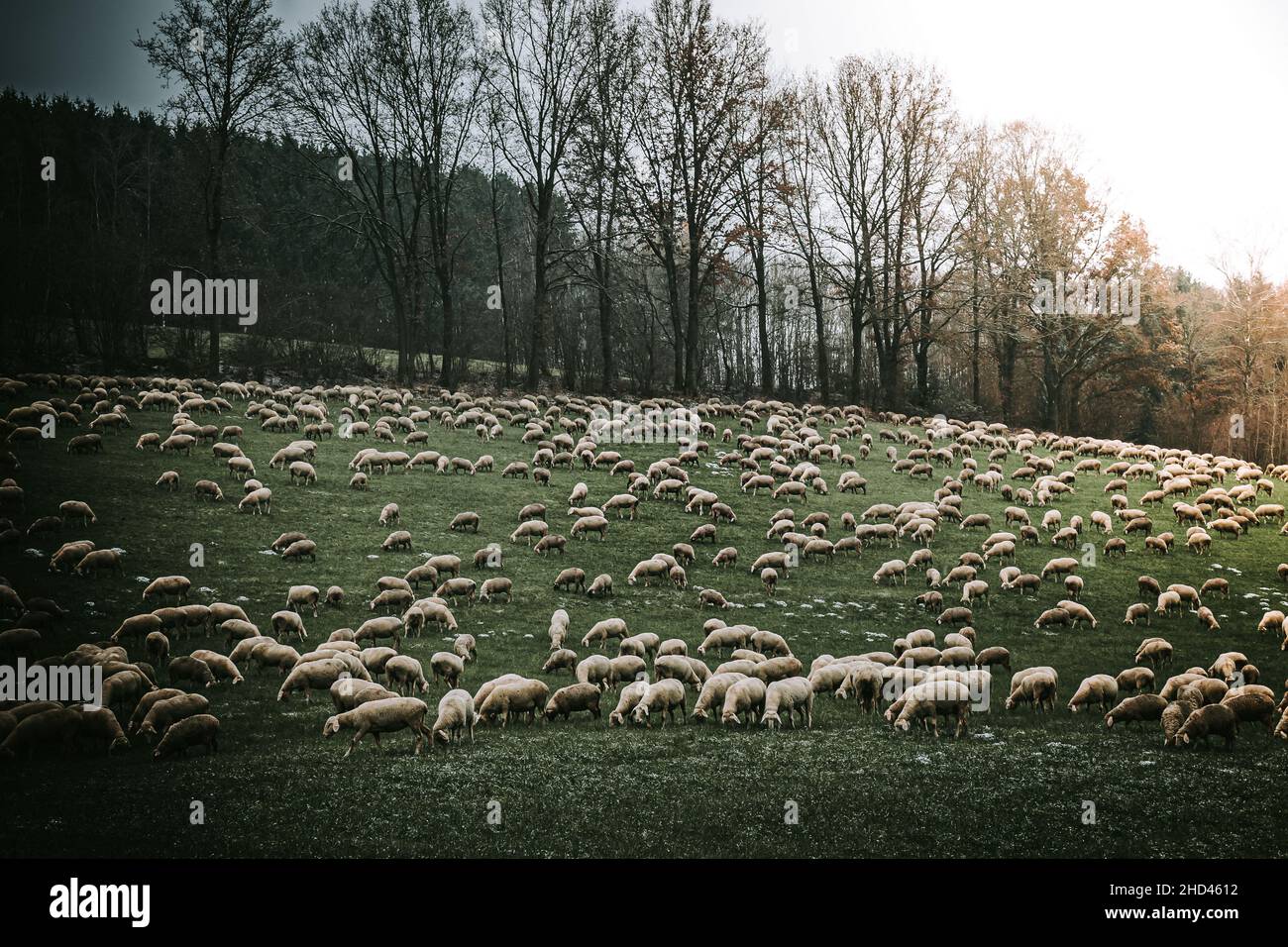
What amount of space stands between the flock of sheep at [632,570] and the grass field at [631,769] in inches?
16.8

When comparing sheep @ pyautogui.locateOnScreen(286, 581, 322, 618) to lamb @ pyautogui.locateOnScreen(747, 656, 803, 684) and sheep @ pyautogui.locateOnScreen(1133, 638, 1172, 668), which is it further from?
sheep @ pyautogui.locateOnScreen(1133, 638, 1172, 668)

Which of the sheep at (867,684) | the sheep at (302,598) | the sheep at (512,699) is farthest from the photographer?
the sheep at (302,598)

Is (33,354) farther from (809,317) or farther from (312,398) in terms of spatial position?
(809,317)

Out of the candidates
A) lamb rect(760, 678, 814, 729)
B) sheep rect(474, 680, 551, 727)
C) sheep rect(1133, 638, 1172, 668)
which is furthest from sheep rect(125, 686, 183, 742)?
sheep rect(1133, 638, 1172, 668)

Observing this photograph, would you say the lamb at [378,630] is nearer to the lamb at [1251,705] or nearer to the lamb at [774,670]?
the lamb at [774,670]

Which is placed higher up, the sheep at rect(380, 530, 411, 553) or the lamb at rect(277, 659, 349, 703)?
the sheep at rect(380, 530, 411, 553)

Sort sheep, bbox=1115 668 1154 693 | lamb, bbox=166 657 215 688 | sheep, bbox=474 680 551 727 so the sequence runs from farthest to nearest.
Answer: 1. sheep, bbox=1115 668 1154 693
2. lamb, bbox=166 657 215 688
3. sheep, bbox=474 680 551 727

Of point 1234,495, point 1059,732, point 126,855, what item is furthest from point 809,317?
point 126,855

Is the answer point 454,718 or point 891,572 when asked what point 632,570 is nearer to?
point 891,572

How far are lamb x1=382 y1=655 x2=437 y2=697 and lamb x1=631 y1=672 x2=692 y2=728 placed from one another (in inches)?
140

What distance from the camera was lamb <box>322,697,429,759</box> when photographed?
12.8 metres

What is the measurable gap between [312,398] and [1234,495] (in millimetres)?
37082

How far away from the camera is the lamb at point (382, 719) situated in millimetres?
12836

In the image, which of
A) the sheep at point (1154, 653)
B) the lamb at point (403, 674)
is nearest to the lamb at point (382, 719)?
the lamb at point (403, 674)
